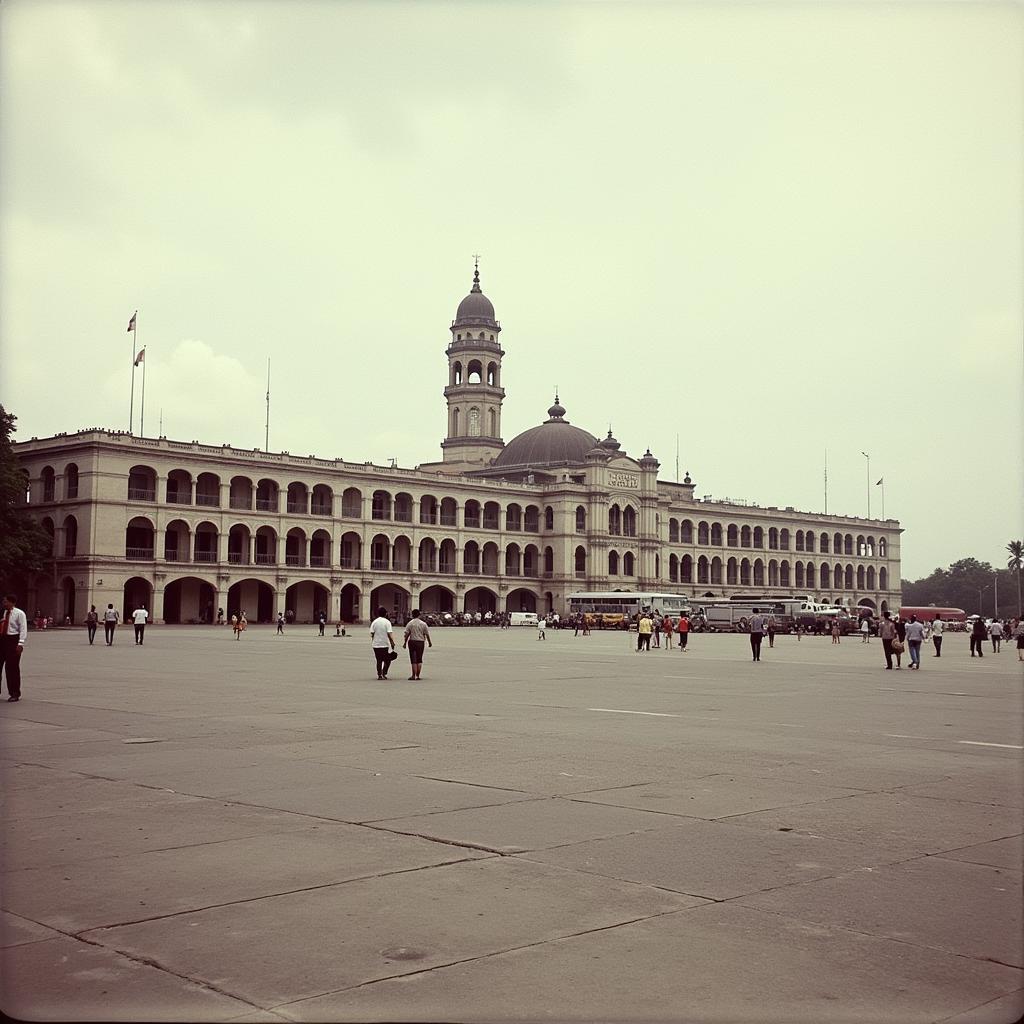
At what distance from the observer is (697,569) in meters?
115

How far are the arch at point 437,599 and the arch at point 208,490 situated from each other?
20.8 meters

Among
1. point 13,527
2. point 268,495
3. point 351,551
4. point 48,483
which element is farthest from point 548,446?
point 13,527

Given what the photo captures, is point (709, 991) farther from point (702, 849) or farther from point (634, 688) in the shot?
point (634, 688)

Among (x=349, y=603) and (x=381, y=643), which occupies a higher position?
(x=381, y=643)

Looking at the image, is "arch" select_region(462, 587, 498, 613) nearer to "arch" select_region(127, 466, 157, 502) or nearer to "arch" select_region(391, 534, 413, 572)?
"arch" select_region(391, 534, 413, 572)

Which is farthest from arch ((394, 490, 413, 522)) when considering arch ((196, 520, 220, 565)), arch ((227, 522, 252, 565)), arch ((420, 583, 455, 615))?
arch ((196, 520, 220, 565))

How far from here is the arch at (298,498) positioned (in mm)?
83812

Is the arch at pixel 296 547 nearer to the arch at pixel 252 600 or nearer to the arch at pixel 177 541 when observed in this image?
the arch at pixel 252 600

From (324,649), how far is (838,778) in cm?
3082

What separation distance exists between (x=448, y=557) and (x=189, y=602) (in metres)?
24.7

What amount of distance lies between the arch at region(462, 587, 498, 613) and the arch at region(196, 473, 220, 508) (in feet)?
87.5

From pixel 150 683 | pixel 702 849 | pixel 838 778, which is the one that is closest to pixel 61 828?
pixel 702 849

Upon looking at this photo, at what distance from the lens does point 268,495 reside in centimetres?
8288

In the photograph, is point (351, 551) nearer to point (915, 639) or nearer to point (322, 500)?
point (322, 500)
